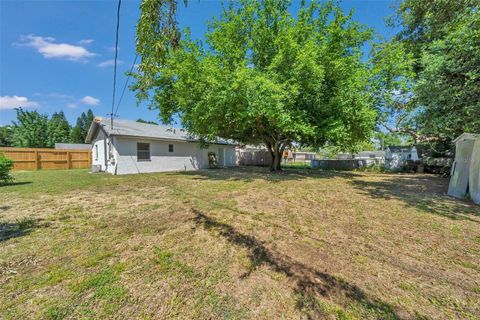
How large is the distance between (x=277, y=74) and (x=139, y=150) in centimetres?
984

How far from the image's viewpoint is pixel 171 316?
1.98 m

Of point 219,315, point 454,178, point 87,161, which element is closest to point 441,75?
point 454,178

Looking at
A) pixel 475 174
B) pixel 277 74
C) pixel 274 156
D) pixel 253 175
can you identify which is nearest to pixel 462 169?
pixel 475 174

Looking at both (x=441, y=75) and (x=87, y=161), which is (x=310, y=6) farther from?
(x=87, y=161)

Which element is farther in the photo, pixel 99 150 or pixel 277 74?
pixel 99 150

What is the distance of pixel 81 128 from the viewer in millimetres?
57156

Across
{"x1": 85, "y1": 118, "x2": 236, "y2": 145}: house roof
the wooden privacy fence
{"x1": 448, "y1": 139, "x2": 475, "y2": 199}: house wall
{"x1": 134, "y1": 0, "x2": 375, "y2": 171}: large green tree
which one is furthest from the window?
{"x1": 448, "y1": 139, "x2": 475, "y2": 199}: house wall

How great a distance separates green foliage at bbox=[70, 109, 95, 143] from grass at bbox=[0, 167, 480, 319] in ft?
174

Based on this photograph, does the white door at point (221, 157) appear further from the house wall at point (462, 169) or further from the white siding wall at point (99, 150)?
the house wall at point (462, 169)

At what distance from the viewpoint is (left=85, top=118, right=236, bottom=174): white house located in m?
12.8

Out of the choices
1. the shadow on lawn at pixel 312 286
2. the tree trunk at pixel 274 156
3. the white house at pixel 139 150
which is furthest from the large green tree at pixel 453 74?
the white house at pixel 139 150

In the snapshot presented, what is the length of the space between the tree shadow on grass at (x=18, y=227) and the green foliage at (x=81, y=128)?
52407mm

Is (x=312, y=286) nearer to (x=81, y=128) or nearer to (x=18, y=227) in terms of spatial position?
(x=18, y=227)

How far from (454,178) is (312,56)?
709 centimetres
